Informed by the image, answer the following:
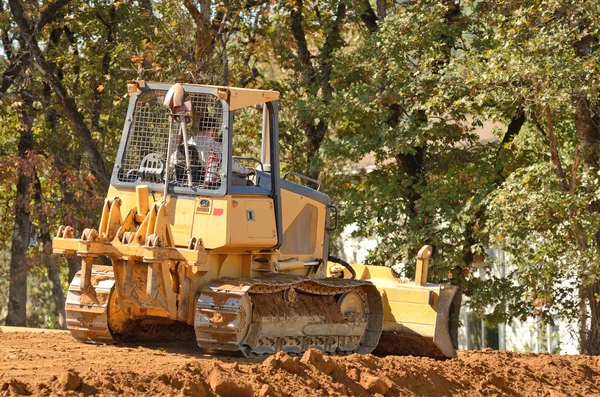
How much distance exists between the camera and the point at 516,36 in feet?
55.0

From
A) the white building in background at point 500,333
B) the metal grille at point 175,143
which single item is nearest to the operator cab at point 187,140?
the metal grille at point 175,143

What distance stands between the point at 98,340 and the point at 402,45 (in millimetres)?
9846

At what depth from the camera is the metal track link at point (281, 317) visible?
10984 mm

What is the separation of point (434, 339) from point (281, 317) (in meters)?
2.74

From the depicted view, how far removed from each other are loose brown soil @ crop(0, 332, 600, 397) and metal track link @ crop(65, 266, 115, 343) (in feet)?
0.62

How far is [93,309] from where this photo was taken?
11.8m

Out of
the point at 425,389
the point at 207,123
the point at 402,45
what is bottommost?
the point at 425,389

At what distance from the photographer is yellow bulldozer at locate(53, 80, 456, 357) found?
11000 mm

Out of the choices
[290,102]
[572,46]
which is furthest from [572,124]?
[290,102]

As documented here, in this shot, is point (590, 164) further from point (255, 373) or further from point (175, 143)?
point (255, 373)

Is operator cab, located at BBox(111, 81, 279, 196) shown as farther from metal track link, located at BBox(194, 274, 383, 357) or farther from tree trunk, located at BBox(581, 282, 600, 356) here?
tree trunk, located at BBox(581, 282, 600, 356)

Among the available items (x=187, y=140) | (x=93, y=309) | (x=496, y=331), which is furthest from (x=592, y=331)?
(x=496, y=331)

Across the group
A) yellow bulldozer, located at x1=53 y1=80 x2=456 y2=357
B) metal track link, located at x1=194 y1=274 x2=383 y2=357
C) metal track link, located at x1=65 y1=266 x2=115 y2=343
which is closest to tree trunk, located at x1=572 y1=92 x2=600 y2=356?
metal track link, located at x1=194 y1=274 x2=383 y2=357

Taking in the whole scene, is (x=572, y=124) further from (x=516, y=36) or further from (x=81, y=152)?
(x=81, y=152)
